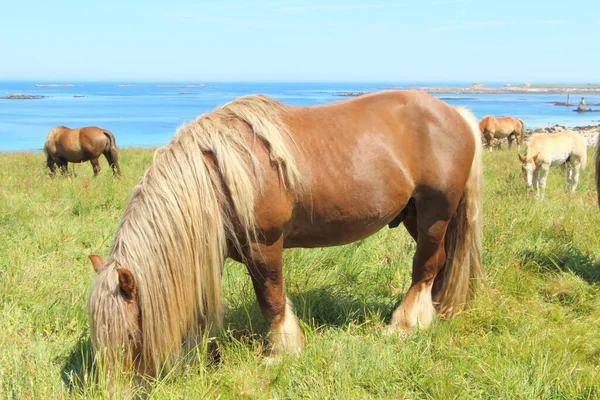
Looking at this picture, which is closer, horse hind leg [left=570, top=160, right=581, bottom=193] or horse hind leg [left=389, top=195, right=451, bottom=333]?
horse hind leg [left=389, top=195, right=451, bottom=333]

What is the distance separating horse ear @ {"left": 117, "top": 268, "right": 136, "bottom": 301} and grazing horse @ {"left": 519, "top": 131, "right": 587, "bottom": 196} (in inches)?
278

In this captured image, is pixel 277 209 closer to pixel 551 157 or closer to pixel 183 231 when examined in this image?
pixel 183 231

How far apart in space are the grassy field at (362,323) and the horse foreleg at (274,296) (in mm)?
112

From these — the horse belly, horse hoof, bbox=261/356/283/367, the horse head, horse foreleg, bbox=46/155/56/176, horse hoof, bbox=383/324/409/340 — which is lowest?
horse hoof, bbox=383/324/409/340

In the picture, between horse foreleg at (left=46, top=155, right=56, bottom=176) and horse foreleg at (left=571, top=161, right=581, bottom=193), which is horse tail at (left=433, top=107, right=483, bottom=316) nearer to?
horse foreleg at (left=571, top=161, right=581, bottom=193)

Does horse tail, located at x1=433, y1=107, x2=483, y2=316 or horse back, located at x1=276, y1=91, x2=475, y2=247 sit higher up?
horse back, located at x1=276, y1=91, x2=475, y2=247

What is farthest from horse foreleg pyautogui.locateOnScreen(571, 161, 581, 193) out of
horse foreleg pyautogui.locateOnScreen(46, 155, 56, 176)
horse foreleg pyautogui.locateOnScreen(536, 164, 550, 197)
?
horse foreleg pyautogui.locateOnScreen(46, 155, 56, 176)

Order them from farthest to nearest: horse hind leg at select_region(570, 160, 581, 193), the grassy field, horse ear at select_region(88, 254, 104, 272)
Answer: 1. horse hind leg at select_region(570, 160, 581, 193)
2. the grassy field
3. horse ear at select_region(88, 254, 104, 272)

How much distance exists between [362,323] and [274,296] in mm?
836

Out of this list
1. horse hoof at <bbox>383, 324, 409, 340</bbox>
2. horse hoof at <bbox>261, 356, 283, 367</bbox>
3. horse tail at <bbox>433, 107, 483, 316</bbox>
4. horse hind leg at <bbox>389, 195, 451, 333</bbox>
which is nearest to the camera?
horse hoof at <bbox>261, 356, 283, 367</bbox>

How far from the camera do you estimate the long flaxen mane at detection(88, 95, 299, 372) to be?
233 cm

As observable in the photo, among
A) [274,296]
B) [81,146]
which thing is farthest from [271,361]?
[81,146]

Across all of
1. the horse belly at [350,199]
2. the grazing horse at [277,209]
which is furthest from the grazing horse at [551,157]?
the horse belly at [350,199]

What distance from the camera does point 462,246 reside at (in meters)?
3.59
